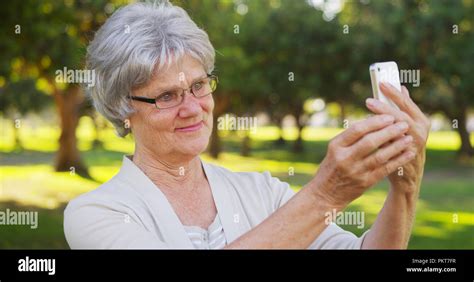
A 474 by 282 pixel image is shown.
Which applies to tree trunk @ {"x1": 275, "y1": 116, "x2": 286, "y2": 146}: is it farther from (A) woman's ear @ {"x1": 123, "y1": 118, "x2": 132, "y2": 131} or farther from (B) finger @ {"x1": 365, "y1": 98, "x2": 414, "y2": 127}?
(B) finger @ {"x1": 365, "y1": 98, "x2": 414, "y2": 127}

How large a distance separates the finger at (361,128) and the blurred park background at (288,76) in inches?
359

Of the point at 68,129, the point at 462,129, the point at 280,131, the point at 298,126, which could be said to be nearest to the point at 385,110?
the point at 68,129

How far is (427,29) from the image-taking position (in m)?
16.3

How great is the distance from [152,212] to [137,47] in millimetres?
369

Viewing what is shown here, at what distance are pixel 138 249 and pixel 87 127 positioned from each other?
30604mm

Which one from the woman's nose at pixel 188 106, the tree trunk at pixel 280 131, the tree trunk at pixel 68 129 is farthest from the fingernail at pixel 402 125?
the tree trunk at pixel 280 131

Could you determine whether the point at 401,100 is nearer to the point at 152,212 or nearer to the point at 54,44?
the point at 152,212

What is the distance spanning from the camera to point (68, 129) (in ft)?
51.2

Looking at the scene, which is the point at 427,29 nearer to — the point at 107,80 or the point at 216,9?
the point at 216,9

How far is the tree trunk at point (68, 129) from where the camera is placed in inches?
589

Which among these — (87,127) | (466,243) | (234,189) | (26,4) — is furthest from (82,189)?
(87,127)

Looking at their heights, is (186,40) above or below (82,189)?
above

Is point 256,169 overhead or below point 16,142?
below
